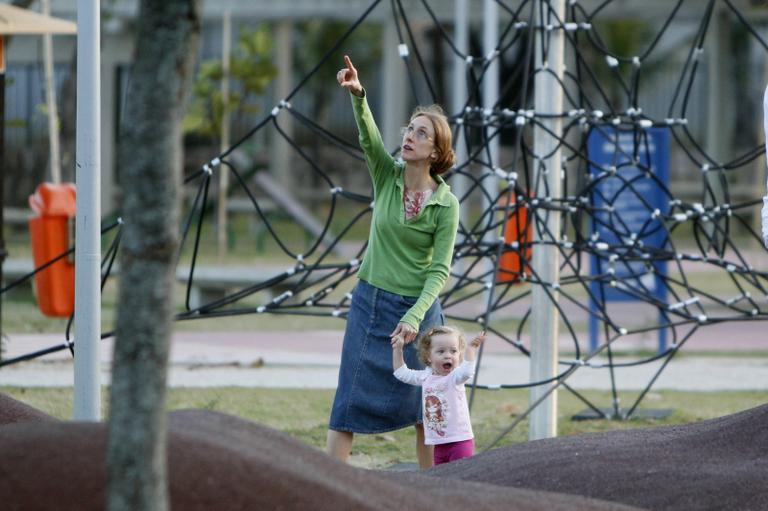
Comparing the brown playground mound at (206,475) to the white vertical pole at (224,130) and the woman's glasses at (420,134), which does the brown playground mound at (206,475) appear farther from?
the white vertical pole at (224,130)

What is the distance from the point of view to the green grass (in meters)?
6.43

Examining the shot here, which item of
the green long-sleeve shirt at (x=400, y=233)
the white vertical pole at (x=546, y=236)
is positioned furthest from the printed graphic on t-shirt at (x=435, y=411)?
the white vertical pole at (x=546, y=236)

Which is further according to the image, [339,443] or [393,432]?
[393,432]

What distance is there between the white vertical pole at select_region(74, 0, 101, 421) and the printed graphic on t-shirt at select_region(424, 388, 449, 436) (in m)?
1.12

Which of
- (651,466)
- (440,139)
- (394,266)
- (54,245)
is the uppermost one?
(440,139)

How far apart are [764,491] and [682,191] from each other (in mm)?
18532

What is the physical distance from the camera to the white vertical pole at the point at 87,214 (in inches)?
177

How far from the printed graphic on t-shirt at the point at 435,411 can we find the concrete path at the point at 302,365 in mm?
3052

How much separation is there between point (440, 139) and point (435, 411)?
3.14ft

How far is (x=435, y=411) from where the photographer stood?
Answer: 4.89 meters

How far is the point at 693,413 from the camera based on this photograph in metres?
7.07

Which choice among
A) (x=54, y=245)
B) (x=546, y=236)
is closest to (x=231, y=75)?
(x=54, y=245)

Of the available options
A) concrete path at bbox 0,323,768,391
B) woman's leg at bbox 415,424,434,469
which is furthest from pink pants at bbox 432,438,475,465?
concrete path at bbox 0,323,768,391

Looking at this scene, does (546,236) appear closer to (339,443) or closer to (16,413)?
(339,443)
